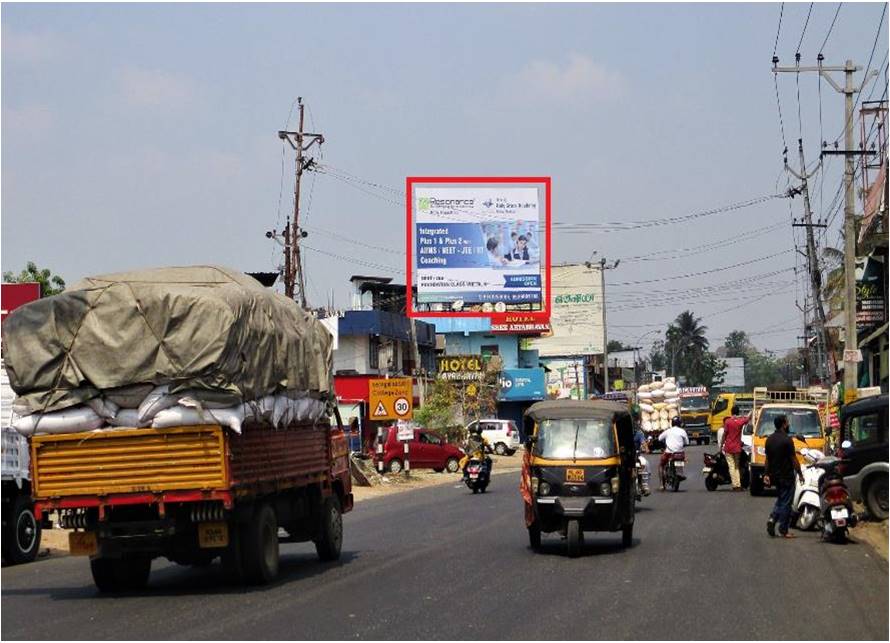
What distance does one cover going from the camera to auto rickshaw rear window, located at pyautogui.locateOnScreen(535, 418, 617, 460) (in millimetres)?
18312

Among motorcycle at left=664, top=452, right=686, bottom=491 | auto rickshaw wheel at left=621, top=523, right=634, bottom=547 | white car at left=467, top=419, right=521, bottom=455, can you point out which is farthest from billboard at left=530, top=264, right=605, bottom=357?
auto rickshaw wheel at left=621, top=523, right=634, bottom=547

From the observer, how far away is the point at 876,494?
2208 cm

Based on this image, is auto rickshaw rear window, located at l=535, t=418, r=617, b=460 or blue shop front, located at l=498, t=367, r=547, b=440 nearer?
auto rickshaw rear window, located at l=535, t=418, r=617, b=460

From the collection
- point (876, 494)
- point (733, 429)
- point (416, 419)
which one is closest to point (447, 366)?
point (416, 419)

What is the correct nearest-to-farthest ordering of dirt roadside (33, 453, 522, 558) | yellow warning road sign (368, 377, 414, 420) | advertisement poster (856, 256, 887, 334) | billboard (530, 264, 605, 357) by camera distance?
dirt roadside (33, 453, 522, 558)
yellow warning road sign (368, 377, 414, 420)
advertisement poster (856, 256, 887, 334)
billboard (530, 264, 605, 357)

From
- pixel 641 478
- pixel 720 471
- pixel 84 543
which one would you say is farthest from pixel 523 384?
pixel 84 543

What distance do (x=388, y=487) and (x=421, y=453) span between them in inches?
336

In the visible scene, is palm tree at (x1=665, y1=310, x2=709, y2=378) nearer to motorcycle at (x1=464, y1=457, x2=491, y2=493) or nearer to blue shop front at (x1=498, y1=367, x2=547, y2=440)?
blue shop front at (x1=498, y1=367, x2=547, y2=440)

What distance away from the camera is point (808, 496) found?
2041 cm

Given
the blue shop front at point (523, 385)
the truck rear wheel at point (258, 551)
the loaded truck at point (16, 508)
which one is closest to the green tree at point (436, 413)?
the blue shop front at point (523, 385)

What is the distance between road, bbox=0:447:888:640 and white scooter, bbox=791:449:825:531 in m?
0.70

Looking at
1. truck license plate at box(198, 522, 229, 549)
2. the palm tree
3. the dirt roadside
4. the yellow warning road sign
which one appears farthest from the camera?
the palm tree

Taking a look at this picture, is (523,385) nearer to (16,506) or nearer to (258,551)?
(16,506)

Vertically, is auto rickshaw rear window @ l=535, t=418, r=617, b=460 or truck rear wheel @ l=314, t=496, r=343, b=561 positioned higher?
auto rickshaw rear window @ l=535, t=418, r=617, b=460
